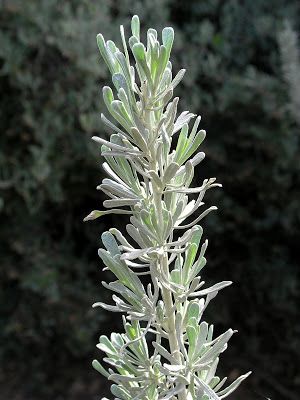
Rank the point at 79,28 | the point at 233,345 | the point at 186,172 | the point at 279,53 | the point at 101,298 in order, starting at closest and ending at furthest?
the point at 186,172 → the point at 79,28 → the point at 279,53 → the point at 101,298 → the point at 233,345

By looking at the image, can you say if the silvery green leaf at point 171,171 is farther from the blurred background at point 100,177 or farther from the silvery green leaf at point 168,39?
the blurred background at point 100,177

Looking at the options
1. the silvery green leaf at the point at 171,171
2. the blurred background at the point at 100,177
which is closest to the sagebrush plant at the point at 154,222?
the silvery green leaf at the point at 171,171

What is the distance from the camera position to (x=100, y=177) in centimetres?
272

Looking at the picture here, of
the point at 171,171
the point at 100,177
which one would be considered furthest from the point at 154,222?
the point at 100,177

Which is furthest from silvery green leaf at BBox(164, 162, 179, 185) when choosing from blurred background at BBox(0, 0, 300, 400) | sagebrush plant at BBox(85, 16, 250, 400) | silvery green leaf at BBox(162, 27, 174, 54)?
blurred background at BBox(0, 0, 300, 400)

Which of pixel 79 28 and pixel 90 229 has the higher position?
pixel 79 28

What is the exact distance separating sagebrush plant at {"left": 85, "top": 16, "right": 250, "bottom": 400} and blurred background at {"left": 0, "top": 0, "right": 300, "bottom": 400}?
182cm

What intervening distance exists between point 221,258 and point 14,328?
96 cm

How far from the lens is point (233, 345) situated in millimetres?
3086

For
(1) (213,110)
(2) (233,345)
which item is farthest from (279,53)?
(2) (233,345)

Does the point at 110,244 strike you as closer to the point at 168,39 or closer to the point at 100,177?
the point at 168,39

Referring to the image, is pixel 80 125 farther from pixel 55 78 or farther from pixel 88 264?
pixel 88 264

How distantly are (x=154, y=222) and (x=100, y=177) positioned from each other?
2099mm

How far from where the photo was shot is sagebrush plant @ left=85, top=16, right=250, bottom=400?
63 centimetres
